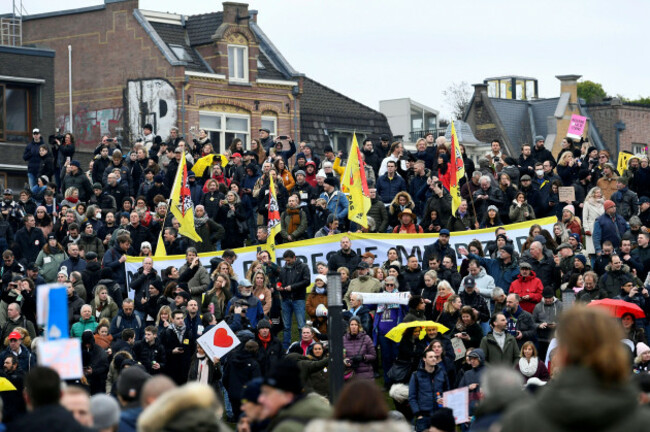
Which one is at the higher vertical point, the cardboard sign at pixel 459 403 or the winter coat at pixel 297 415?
the winter coat at pixel 297 415

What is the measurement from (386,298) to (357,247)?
3553 mm

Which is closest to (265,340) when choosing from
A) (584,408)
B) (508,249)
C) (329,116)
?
(508,249)

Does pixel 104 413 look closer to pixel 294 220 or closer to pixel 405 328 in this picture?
pixel 405 328

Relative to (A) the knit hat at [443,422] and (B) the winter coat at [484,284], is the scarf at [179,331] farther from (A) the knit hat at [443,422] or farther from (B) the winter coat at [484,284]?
(A) the knit hat at [443,422]

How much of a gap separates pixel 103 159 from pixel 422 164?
744cm

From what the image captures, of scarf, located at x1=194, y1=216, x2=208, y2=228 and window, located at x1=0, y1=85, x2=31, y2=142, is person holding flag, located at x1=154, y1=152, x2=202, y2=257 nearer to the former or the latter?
scarf, located at x1=194, y1=216, x2=208, y2=228

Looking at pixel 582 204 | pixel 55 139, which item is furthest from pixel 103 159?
pixel 582 204

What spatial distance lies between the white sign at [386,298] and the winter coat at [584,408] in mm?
13966

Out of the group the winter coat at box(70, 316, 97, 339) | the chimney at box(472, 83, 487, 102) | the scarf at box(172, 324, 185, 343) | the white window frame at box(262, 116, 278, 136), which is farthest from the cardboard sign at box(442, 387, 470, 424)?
the chimney at box(472, 83, 487, 102)

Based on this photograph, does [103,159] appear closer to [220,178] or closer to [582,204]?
[220,178]

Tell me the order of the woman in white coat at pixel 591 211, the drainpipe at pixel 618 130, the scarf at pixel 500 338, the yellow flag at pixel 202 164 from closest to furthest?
the scarf at pixel 500 338 < the woman in white coat at pixel 591 211 < the yellow flag at pixel 202 164 < the drainpipe at pixel 618 130

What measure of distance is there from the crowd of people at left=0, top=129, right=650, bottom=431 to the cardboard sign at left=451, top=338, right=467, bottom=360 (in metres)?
0.03

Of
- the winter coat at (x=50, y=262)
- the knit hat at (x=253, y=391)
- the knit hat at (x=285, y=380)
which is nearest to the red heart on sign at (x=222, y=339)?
the winter coat at (x=50, y=262)

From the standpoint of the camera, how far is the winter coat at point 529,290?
64.5 ft
